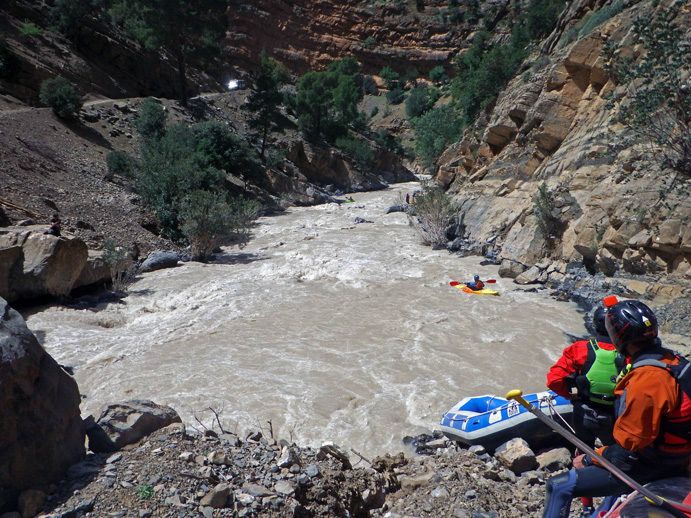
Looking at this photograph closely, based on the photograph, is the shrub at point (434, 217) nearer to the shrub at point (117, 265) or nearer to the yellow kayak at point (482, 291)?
the yellow kayak at point (482, 291)

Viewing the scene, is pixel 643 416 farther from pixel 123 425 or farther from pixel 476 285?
pixel 476 285

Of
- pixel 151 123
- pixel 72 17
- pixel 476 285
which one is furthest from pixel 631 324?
pixel 72 17

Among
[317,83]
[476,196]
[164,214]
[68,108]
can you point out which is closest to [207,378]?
[164,214]

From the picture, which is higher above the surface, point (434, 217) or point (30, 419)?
point (30, 419)

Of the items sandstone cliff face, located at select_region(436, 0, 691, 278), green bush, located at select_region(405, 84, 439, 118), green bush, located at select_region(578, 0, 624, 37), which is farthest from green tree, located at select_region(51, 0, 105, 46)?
green bush, located at select_region(405, 84, 439, 118)

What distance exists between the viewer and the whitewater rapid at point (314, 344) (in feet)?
18.4

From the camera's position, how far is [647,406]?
1.91 m

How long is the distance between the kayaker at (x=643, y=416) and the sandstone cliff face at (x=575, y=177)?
6.29 m

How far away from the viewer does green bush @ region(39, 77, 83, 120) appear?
1956 centimetres

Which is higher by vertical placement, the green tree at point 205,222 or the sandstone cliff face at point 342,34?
the sandstone cliff face at point 342,34

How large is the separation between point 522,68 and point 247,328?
60.3 feet

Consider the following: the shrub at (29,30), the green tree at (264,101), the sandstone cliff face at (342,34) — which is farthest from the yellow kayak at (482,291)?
the sandstone cliff face at (342,34)

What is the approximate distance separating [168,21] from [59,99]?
463 inches

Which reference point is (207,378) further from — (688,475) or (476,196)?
(476,196)
